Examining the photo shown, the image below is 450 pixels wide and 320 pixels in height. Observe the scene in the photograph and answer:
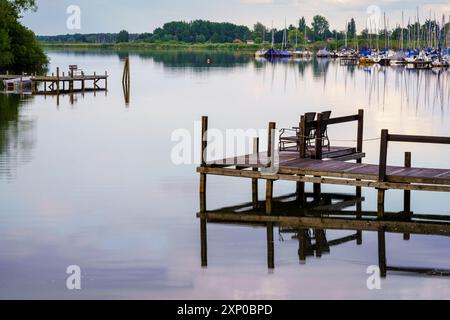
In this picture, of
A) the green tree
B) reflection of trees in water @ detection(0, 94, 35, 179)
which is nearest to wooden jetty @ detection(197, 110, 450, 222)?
reflection of trees in water @ detection(0, 94, 35, 179)

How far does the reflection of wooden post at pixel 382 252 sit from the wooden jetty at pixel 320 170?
32.6 inches

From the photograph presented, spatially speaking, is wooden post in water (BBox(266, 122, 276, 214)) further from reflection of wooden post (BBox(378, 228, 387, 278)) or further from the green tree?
the green tree

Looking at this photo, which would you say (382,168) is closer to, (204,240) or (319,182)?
(319,182)

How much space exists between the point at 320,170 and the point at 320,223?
1309mm

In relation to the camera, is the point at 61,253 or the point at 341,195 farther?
the point at 341,195

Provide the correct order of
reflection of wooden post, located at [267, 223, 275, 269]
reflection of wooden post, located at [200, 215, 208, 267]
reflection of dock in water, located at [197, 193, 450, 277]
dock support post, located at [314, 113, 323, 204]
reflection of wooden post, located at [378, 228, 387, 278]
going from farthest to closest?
dock support post, located at [314, 113, 323, 204], reflection of dock in water, located at [197, 193, 450, 277], reflection of wooden post, located at [200, 215, 208, 267], reflection of wooden post, located at [267, 223, 275, 269], reflection of wooden post, located at [378, 228, 387, 278]

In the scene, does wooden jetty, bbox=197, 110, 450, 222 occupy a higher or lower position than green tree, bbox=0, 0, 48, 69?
lower

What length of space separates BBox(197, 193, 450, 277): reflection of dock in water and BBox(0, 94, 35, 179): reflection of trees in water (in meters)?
9.77

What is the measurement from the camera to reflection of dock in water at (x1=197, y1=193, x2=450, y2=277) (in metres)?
23.2

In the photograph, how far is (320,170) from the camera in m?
25.3

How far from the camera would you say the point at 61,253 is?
74.5 ft
